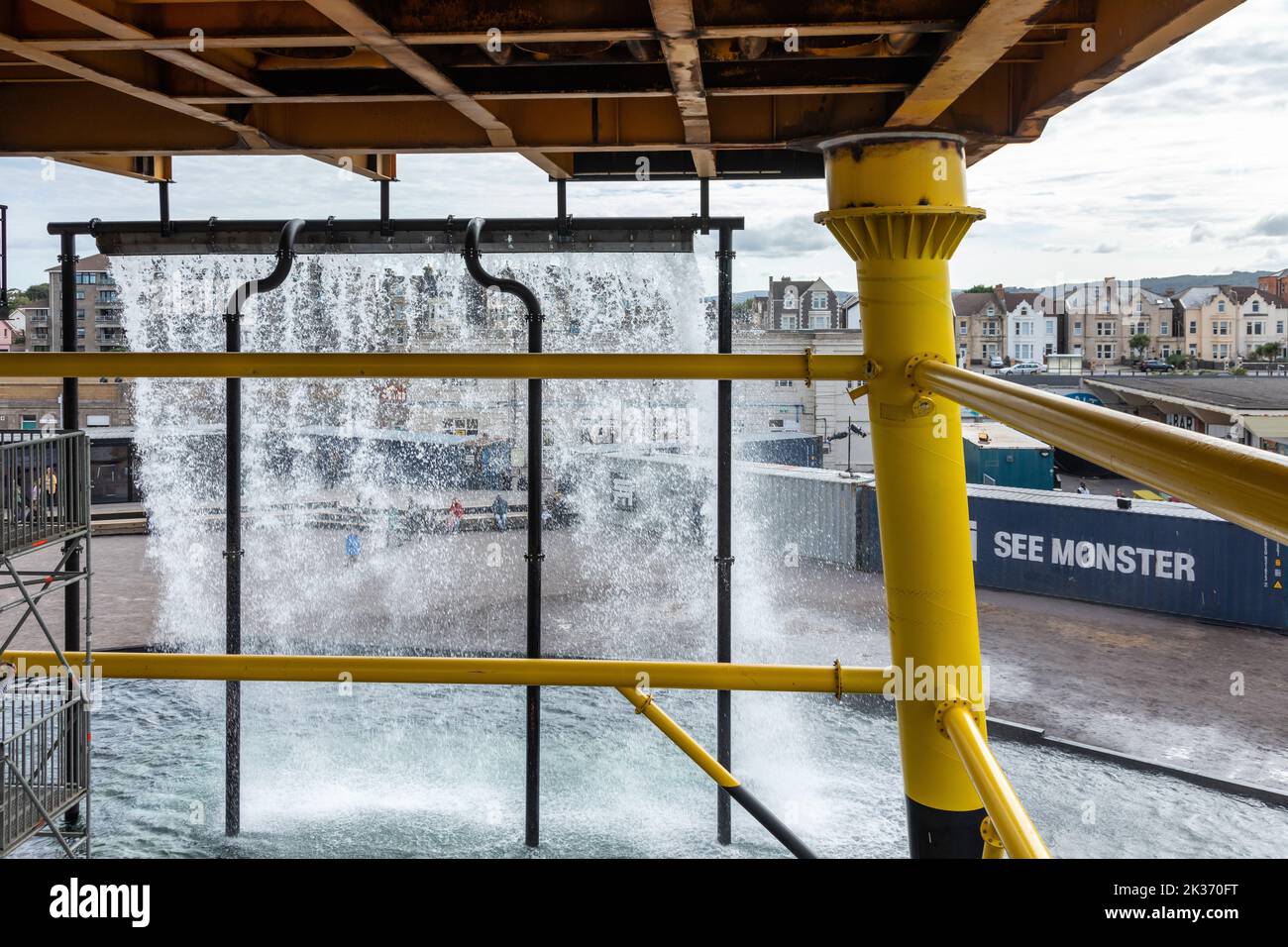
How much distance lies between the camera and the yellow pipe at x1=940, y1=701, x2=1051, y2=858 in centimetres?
256

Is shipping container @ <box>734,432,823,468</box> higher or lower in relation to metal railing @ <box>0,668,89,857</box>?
higher

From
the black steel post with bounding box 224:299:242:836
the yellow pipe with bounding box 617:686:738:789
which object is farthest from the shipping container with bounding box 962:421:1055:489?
the yellow pipe with bounding box 617:686:738:789

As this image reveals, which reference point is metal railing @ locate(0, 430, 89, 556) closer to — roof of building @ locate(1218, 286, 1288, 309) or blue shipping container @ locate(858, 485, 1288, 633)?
blue shipping container @ locate(858, 485, 1288, 633)

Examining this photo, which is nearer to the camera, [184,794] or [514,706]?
[184,794]

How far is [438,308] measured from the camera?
851 inches

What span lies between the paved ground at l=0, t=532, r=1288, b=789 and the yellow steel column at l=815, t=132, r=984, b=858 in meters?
7.86

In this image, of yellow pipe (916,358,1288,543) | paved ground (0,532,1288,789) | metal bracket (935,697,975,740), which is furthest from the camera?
paved ground (0,532,1288,789)

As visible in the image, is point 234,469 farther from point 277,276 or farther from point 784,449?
point 784,449

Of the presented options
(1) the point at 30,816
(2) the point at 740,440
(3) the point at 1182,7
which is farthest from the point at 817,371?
(2) the point at 740,440

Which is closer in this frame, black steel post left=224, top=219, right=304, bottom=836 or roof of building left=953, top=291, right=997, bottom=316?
black steel post left=224, top=219, right=304, bottom=836

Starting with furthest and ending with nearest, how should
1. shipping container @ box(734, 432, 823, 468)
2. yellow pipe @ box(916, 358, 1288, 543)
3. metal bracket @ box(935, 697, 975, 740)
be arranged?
shipping container @ box(734, 432, 823, 468) < metal bracket @ box(935, 697, 975, 740) < yellow pipe @ box(916, 358, 1288, 543)
